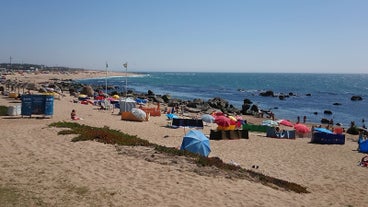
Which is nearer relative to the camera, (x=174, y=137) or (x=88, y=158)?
(x=88, y=158)

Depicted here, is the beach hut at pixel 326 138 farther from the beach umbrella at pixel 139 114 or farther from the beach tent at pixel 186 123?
the beach umbrella at pixel 139 114

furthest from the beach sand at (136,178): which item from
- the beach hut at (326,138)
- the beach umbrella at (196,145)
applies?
the beach hut at (326,138)

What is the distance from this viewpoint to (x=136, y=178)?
9.91 m

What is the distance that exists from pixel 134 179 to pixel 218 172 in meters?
2.58

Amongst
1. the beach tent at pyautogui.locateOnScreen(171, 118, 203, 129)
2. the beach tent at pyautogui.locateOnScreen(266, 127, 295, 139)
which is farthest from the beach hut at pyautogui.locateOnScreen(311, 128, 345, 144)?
the beach tent at pyautogui.locateOnScreen(171, 118, 203, 129)

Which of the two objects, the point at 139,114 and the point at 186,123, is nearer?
the point at 186,123

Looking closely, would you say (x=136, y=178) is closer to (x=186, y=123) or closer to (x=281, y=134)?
(x=186, y=123)

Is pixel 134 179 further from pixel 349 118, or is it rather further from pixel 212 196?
pixel 349 118

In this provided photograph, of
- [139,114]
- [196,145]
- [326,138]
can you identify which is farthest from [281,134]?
[196,145]

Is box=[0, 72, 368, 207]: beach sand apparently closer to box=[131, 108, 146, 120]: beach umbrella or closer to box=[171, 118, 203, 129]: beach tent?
box=[171, 118, 203, 129]: beach tent

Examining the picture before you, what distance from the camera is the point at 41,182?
9.25 meters

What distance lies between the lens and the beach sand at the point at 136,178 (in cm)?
848

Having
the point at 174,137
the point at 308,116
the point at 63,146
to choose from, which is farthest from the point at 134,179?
the point at 308,116

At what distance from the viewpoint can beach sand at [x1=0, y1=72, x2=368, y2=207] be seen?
334 inches
